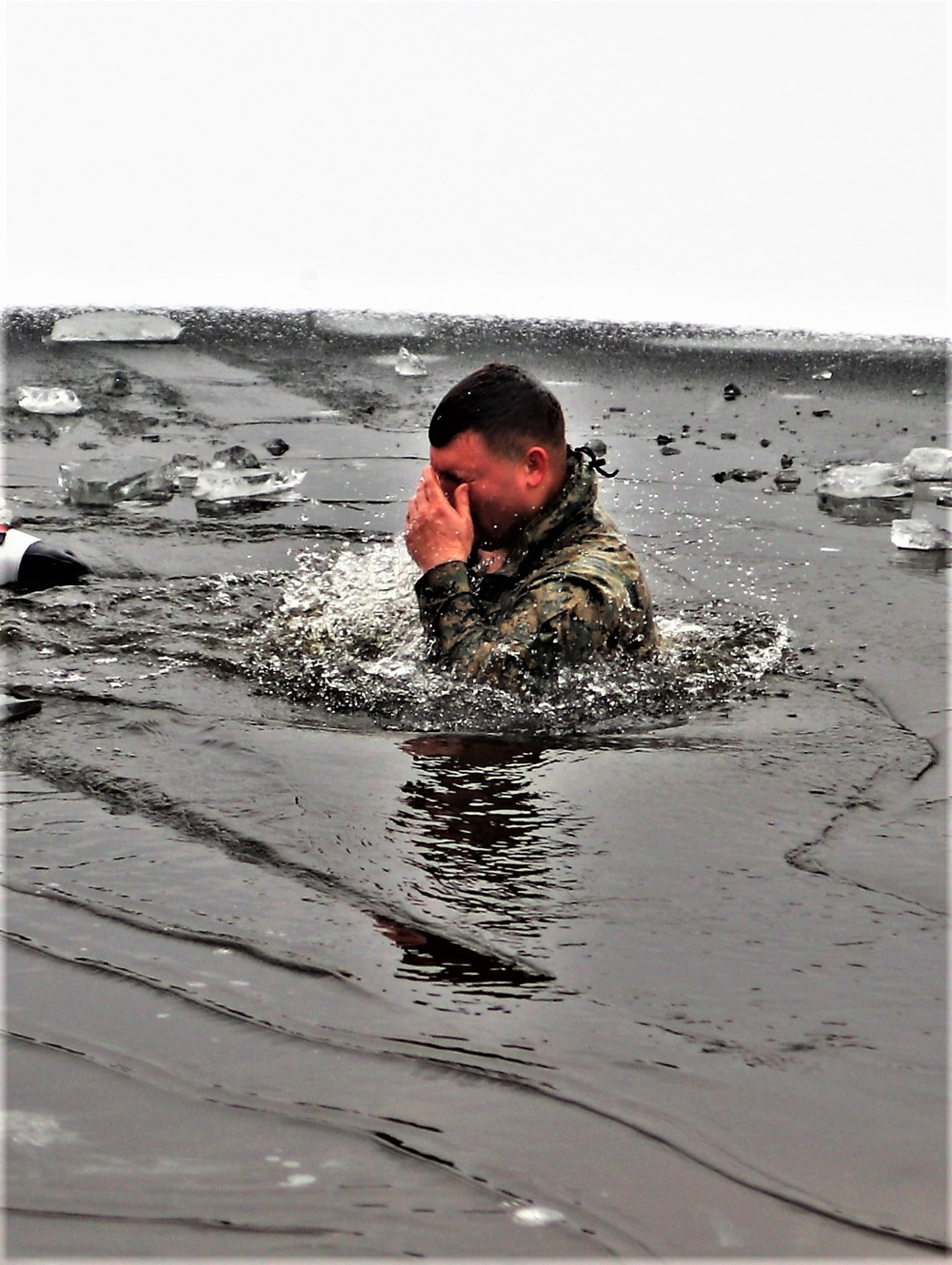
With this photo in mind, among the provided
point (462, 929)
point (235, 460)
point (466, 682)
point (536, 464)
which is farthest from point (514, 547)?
point (235, 460)

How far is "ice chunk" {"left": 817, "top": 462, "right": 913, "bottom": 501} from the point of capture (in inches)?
280

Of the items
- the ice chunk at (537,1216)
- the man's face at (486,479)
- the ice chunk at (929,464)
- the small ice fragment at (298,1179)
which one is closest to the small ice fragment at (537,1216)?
the ice chunk at (537,1216)

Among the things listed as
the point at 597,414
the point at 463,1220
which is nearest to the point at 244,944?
the point at 463,1220

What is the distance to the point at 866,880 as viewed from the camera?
2.88 m

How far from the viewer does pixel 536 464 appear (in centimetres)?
441

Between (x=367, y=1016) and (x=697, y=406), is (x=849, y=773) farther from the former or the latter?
(x=697, y=406)

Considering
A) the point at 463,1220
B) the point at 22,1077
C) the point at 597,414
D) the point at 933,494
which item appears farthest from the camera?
the point at 597,414

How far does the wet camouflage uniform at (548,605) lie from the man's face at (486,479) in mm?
83

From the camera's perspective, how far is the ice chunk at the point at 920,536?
620cm

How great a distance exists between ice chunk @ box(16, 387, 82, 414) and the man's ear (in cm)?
554

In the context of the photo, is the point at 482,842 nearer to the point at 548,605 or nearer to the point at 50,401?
the point at 548,605

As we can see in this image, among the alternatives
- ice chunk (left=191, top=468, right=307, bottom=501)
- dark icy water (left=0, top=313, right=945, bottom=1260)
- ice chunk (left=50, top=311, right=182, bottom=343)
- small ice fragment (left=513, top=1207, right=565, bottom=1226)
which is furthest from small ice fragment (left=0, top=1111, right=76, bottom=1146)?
ice chunk (left=50, top=311, right=182, bottom=343)

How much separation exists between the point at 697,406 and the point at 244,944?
784 cm

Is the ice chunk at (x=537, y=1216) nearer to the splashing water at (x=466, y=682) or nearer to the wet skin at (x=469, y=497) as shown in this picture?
the splashing water at (x=466, y=682)
